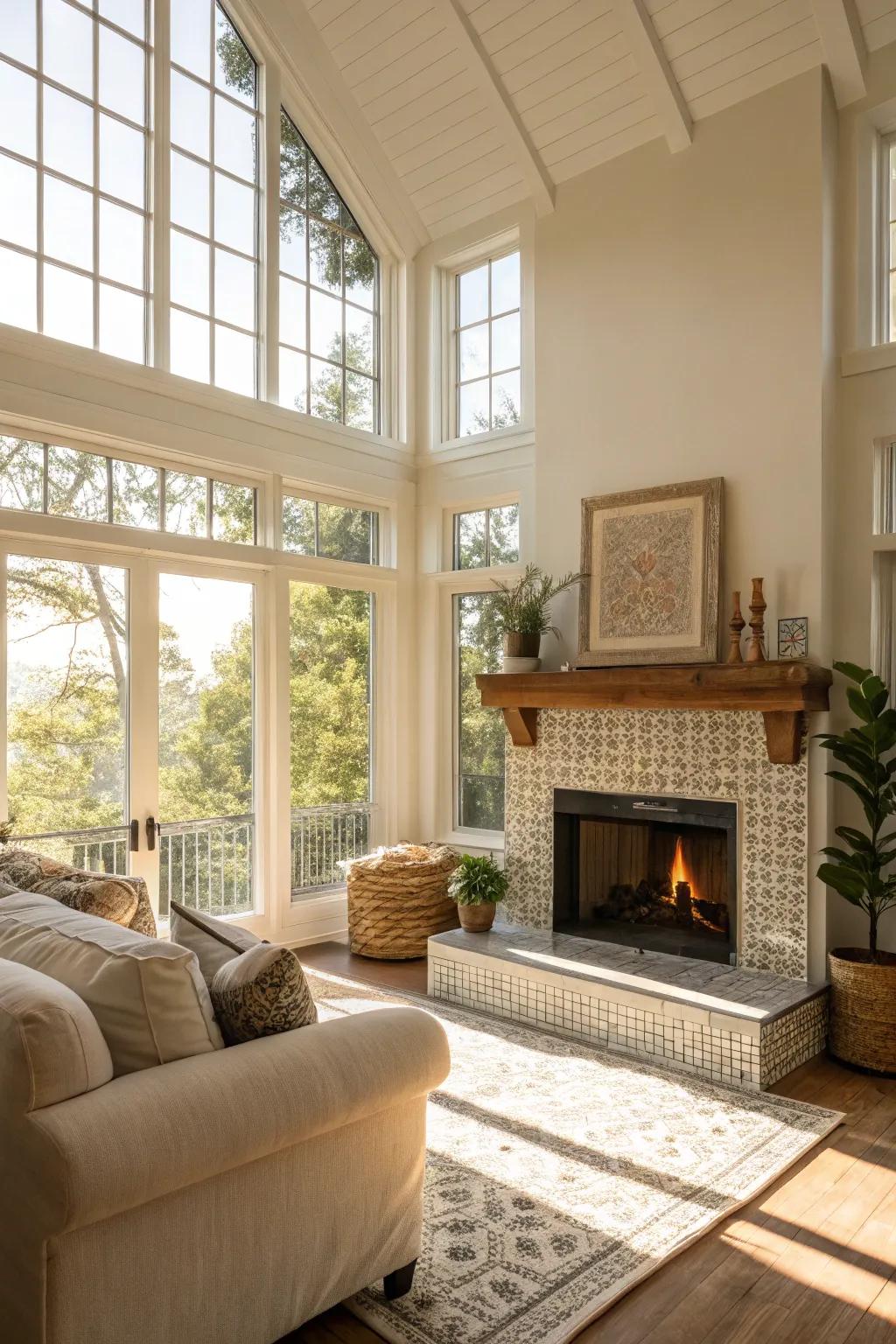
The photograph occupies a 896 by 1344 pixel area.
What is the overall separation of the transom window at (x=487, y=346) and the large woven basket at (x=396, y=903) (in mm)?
2560

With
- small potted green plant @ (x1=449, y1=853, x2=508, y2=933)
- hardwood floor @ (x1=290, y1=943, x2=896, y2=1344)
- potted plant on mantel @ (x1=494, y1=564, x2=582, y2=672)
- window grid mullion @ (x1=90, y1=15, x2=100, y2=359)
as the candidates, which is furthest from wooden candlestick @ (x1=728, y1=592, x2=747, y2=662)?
window grid mullion @ (x1=90, y1=15, x2=100, y2=359)

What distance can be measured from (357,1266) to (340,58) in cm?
578

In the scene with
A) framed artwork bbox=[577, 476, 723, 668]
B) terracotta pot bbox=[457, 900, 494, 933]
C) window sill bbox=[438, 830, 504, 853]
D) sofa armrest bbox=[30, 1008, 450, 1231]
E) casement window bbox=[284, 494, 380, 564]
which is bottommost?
terracotta pot bbox=[457, 900, 494, 933]

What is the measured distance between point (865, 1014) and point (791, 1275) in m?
1.51

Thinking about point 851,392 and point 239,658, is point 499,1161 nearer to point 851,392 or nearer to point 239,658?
point 239,658

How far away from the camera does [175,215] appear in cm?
483

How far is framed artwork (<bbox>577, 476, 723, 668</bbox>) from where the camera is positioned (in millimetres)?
4363

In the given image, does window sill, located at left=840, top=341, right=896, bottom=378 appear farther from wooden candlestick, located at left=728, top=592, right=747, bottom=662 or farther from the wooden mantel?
the wooden mantel

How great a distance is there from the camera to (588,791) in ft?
15.7

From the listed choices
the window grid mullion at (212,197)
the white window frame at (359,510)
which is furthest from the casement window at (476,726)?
the window grid mullion at (212,197)

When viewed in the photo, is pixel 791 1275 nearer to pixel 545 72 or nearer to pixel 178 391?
pixel 178 391

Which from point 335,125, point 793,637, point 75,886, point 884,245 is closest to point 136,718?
point 75,886

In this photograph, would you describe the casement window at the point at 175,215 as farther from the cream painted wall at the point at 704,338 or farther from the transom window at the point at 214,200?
the cream painted wall at the point at 704,338

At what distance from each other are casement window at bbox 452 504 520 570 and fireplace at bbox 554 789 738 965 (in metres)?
1.49
